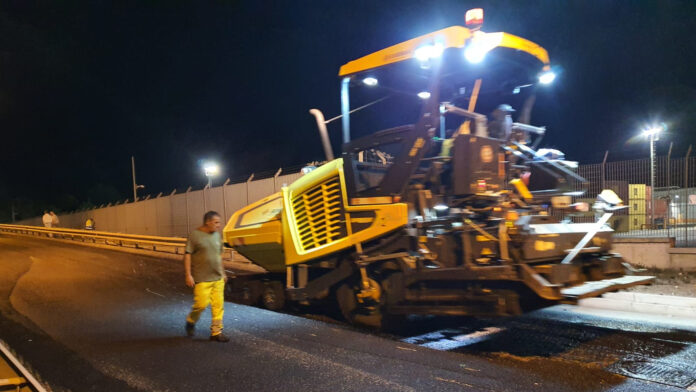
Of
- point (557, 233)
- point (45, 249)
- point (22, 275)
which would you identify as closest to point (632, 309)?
point (557, 233)

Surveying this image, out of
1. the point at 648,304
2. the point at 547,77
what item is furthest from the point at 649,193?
the point at 547,77

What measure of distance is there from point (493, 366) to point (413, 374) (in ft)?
2.64

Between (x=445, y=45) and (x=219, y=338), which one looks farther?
(x=219, y=338)

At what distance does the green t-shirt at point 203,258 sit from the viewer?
209 inches

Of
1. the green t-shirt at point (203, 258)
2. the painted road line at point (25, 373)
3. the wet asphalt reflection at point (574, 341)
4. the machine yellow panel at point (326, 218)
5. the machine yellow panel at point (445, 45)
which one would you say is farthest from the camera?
the machine yellow panel at point (326, 218)

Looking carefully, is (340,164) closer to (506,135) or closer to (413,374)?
(506,135)

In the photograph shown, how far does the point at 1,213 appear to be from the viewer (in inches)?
2616

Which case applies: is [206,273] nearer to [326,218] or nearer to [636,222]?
[326,218]

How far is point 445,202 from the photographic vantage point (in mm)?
5648

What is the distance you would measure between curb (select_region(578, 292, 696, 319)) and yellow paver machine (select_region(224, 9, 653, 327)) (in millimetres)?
1332

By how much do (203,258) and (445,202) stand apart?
290 centimetres

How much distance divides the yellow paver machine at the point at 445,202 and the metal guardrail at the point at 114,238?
9510 millimetres

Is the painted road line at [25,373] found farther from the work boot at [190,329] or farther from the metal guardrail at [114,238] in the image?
the metal guardrail at [114,238]

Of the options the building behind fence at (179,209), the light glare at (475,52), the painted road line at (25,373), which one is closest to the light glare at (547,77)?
the light glare at (475,52)
